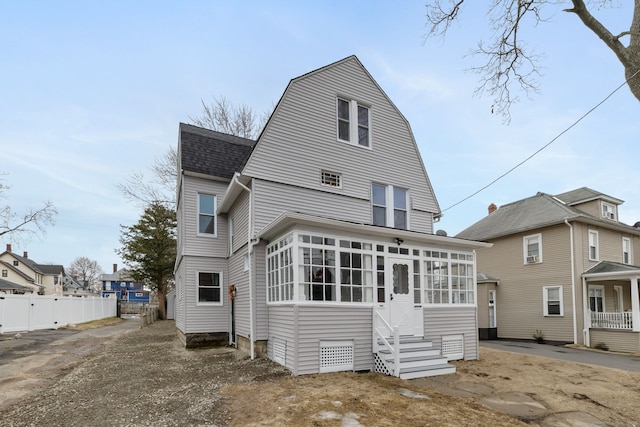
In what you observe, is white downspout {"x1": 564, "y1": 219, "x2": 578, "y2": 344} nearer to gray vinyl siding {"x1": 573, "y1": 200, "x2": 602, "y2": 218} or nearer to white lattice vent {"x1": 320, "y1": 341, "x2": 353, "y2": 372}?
gray vinyl siding {"x1": 573, "y1": 200, "x2": 602, "y2": 218}

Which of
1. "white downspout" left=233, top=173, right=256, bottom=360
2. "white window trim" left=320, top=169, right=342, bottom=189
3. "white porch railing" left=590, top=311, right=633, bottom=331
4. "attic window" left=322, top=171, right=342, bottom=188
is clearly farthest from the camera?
"white porch railing" left=590, top=311, right=633, bottom=331

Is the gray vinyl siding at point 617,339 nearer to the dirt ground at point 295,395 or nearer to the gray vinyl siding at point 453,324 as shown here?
the dirt ground at point 295,395

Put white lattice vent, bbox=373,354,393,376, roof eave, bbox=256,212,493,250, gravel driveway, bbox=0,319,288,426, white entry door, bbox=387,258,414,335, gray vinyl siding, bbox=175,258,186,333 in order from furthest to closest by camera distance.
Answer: gray vinyl siding, bbox=175,258,186,333
white entry door, bbox=387,258,414,335
white lattice vent, bbox=373,354,393,376
roof eave, bbox=256,212,493,250
gravel driveway, bbox=0,319,288,426

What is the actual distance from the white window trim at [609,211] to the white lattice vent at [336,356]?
57.2 ft

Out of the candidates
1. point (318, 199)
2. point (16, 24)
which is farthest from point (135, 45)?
point (318, 199)

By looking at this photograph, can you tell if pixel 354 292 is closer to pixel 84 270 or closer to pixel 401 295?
A: pixel 401 295

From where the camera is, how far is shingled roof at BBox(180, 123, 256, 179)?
13.1m

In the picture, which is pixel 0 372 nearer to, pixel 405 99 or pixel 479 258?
pixel 405 99

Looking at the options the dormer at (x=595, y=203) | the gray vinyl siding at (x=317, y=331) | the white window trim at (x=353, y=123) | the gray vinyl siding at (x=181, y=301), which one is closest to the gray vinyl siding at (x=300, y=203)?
the white window trim at (x=353, y=123)

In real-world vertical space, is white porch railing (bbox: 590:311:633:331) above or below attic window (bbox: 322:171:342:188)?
below

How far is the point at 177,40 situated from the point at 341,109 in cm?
643

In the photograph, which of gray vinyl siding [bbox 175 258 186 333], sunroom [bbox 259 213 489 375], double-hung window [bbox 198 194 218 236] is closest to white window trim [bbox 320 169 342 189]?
sunroom [bbox 259 213 489 375]

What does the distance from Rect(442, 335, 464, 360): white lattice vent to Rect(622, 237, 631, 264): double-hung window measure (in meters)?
14.6

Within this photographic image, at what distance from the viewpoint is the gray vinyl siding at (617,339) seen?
14297mm
